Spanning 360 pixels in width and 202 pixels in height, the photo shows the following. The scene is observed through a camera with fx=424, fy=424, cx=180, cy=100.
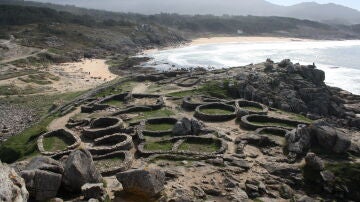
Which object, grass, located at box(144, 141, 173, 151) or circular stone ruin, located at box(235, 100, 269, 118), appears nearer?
grass, located at box(144, 141, 173, 151)

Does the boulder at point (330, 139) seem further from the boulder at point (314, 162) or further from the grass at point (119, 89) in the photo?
the grass at point (119, 89)

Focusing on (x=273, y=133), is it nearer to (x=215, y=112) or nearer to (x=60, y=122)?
(x=215, y=112)

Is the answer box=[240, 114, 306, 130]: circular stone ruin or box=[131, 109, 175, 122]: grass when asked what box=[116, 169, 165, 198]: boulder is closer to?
box=[240, 114, 306, 130]: circular stone ruin

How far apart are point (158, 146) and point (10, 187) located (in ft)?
72.0

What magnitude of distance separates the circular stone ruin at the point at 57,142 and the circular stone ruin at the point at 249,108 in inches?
678

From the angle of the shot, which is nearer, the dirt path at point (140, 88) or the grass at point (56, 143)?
the grass at point (56, 143)

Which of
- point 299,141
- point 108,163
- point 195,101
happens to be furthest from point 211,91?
point 108,163

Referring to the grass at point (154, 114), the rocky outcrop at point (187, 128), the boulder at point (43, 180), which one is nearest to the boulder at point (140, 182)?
the boulder at point (43, 180)

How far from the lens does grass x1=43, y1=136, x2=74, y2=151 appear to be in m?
36.6

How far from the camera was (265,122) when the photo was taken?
43.7 metres

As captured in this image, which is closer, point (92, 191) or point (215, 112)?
point (92, 191)

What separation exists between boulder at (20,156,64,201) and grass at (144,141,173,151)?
1342cm

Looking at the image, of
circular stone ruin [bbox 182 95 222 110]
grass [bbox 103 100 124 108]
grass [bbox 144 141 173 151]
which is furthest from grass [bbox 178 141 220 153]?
grass [bbox 103 100 124 108]

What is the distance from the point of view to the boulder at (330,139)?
108ft
